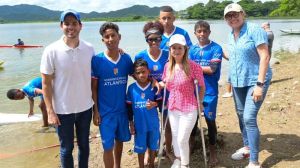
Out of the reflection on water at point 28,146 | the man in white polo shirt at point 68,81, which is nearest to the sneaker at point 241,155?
the man in white polo shirt at point 68,81

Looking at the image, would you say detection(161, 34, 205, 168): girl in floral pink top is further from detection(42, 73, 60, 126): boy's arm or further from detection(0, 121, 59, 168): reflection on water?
detection(0, 121, 59, 168): reflection on water

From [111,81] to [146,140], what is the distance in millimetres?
1106

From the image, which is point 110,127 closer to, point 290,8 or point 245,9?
point 290,8

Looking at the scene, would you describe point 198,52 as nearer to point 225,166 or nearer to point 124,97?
point 124,97

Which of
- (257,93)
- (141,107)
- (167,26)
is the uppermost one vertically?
(167,26)

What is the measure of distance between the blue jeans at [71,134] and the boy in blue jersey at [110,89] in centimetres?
22

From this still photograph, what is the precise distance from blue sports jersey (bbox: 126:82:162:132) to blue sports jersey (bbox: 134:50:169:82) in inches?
8.0

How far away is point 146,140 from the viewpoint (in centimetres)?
524

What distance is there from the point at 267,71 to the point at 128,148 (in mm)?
3243

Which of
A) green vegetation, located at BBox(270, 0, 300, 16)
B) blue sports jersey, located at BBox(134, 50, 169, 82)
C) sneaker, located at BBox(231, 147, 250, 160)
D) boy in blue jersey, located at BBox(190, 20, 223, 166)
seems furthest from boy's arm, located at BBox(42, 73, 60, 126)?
green vegetation, located at BBox(270, 0, 300, 16)

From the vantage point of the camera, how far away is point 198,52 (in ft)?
18.2

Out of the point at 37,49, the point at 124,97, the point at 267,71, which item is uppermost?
the point at 267,71

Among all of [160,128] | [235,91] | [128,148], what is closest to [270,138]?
[235,91]

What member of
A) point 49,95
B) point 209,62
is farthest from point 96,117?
point 209,62
